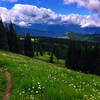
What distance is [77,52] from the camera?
239 ft

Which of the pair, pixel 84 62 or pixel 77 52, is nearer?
pixel 84 62

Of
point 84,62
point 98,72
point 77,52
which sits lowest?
point 98,72

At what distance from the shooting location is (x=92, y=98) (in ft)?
19.2

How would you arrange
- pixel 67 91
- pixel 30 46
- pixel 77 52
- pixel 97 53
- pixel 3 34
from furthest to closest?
pixel 30 46, pixel 77 52, pixel 97 53, pixel 3 34, pixel 67 91

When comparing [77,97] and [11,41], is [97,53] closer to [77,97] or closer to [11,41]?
[11,41]

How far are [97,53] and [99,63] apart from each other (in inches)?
233

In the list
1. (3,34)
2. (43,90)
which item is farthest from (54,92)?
→ (3,34)

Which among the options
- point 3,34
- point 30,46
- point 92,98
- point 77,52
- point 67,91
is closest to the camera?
point 92,98

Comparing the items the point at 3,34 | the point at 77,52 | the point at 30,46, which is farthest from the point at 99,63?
the point at 3,34

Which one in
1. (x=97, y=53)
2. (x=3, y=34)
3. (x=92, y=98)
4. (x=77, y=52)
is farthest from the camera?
(x=77, y=52)

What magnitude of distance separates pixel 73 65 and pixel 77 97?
6895 cm

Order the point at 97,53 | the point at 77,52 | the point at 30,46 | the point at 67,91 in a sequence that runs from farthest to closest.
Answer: the point at 30,46, the point at 77,52, the point at 97,53, the point at 67,91

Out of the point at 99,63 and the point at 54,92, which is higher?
the point at 54,92

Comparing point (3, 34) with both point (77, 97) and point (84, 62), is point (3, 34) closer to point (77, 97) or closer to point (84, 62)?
point (84, 62)
